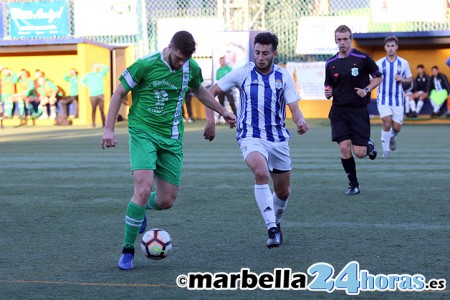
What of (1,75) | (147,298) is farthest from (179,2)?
(147,298)

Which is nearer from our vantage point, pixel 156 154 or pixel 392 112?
pixel 156 154

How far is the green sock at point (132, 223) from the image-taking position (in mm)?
6761

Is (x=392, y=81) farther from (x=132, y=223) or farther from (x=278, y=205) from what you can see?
(x=132, y=223)

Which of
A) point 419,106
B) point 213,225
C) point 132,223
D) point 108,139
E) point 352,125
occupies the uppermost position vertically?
point 108,139

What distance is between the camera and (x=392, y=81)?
53.7 ft

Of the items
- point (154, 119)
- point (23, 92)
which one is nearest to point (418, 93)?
point (23, 92)

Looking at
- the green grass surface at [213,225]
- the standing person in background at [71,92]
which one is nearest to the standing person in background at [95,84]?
the standing person in background at [71,92]

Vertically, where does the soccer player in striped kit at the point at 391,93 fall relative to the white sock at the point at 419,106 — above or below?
above

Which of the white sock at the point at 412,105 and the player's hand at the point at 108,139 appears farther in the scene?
the white sock at the point at 412,105

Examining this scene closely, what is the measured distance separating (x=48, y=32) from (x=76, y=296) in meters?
28.4

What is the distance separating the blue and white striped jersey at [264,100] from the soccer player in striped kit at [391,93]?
8322mm

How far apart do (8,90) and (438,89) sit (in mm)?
14626

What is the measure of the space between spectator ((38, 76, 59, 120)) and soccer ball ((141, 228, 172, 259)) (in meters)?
26.0

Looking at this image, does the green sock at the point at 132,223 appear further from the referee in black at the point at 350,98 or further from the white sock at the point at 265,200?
the referee in black at the point at 350,98
